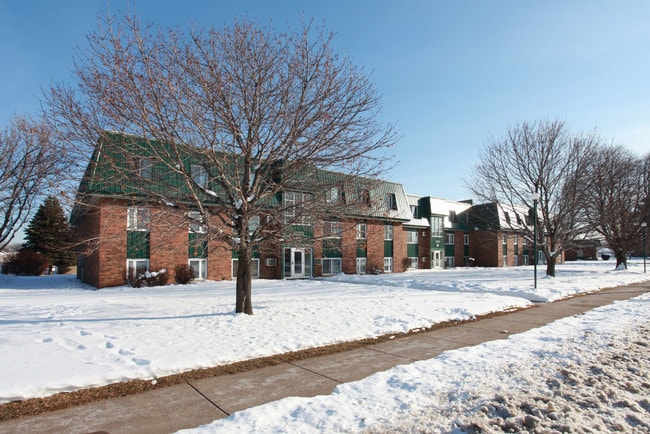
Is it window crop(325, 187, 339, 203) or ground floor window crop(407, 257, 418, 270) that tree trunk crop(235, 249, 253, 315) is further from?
ground floor window crop(407, 257, 418, 270)

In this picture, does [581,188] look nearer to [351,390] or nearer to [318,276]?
[318,276]

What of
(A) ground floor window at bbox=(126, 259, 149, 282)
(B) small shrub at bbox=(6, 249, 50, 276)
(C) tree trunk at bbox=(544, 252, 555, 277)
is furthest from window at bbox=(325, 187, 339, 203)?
(B) small shrub at bbox=(6, 249, 50, 276)

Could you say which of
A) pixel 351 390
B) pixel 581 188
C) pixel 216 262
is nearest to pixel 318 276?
pixel 216 262

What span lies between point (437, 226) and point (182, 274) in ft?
85.6

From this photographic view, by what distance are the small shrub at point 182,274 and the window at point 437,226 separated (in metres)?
24.8

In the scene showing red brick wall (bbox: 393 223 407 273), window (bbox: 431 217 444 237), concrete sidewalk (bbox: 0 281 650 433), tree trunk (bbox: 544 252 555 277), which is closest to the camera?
concrete sidewalk (bbox: 0 281 650 433)

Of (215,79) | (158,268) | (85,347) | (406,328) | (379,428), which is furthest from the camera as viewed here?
(158,268)

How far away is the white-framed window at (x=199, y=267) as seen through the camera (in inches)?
830

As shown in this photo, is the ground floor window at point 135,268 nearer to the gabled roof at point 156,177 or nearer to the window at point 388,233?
the gabled roof at point 156,177

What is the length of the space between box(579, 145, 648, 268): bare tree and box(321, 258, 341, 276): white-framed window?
15.7 m

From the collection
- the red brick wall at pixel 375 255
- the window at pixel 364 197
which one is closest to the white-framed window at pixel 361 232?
the window at pixel 364 197

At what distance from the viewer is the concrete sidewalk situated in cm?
397

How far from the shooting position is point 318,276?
84.4 feet

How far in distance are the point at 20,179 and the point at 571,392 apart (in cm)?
2593
